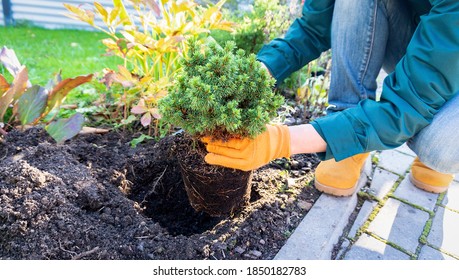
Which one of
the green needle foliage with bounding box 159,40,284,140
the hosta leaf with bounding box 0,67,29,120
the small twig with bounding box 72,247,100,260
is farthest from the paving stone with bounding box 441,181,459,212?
the hosta leaf with bounding box 0,67,29,120

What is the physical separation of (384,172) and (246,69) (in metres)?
1.32

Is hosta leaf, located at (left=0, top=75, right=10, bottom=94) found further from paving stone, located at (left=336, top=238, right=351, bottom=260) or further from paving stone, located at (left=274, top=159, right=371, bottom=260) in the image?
paving stone, located at (left=336, top=238, right=351, bottom=260)

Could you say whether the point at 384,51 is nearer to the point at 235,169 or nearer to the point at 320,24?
the point at 320,24

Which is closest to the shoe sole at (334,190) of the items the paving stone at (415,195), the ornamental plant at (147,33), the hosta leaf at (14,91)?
the paving stone at (415,195)

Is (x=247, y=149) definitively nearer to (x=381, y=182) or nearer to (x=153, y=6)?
(x=153, y=6)

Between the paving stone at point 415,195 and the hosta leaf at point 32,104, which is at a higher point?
the hosta leaf at point 32,104

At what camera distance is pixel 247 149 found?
61.4 inches

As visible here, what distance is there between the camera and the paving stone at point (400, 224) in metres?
1.88

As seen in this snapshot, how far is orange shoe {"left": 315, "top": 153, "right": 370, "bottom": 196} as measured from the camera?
202 cm

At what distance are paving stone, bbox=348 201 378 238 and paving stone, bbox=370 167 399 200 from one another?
10 cm

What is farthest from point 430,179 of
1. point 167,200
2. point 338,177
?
point 167,200

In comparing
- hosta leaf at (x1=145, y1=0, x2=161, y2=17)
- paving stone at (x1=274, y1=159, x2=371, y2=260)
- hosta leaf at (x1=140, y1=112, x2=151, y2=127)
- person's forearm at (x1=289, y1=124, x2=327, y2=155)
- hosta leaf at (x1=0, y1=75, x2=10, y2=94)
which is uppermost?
hosta leaf at (x1=145, y1=0, x2=161, y2=17)

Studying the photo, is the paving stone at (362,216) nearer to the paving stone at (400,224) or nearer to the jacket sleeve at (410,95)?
the paving stone at (400,224)

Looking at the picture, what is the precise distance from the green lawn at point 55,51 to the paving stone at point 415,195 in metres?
2.63
